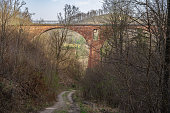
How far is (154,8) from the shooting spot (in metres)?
3.53

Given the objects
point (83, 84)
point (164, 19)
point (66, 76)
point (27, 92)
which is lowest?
point (66, 76)

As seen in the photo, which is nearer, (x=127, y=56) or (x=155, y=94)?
(x=155, y=94)

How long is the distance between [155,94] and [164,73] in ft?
1.56

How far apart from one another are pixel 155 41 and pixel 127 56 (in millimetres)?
756

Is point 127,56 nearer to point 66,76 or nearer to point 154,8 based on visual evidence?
point 154,8

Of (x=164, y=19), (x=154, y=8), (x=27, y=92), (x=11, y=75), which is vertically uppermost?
(x=154, y=8)

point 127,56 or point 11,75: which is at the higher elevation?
point 127,56

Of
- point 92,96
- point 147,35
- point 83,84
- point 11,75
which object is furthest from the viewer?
point 83,84

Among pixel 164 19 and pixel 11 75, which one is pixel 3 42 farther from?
pixel 164 19

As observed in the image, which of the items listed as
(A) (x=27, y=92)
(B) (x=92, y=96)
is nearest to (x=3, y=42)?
(A) (x=27, y=92)

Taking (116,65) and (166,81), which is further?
(116,65)

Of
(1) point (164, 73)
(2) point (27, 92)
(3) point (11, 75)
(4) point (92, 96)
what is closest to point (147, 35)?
(1) point (164, 73)

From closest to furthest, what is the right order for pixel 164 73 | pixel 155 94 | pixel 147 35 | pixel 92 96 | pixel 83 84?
pixel 164 73 < pixel 155 94 < pixel 147 35 < pixel 92 96 < pixel 83 84

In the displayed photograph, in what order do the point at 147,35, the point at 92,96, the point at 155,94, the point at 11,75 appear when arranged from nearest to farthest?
1. the point at 155,94
2. the point at 147,35
3. the point at 11,75
4. the point at 92,96
